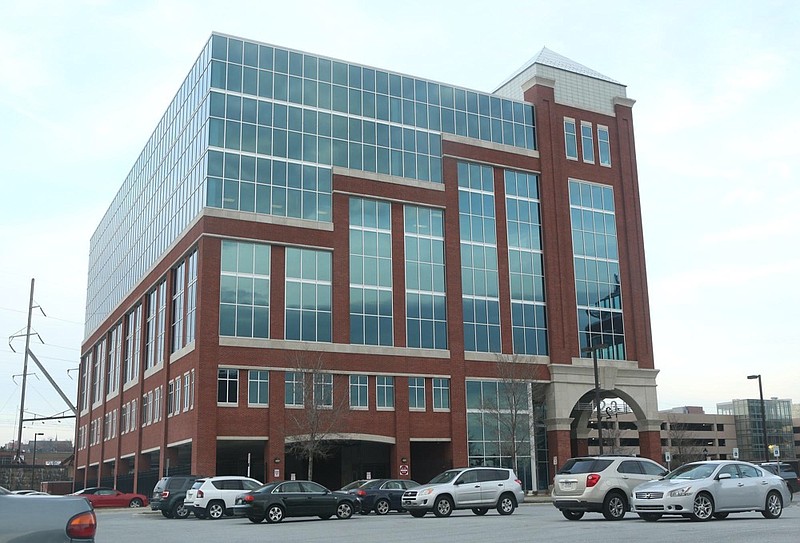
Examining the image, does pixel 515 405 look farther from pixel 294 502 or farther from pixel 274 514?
pixel 274 514

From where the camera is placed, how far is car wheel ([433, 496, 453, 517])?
92.5ft

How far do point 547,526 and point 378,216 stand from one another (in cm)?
3579

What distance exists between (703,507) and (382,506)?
1671 centimetres

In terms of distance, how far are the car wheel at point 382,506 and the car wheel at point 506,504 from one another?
7.12m

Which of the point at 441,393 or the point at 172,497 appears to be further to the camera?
the point at 441,393

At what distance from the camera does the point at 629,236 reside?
204ft

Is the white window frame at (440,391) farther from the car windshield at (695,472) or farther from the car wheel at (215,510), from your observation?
the car windshield at (695,472)

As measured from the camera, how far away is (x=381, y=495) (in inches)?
1366

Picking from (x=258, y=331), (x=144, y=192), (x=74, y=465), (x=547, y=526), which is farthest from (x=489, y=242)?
(x=74, y=465)

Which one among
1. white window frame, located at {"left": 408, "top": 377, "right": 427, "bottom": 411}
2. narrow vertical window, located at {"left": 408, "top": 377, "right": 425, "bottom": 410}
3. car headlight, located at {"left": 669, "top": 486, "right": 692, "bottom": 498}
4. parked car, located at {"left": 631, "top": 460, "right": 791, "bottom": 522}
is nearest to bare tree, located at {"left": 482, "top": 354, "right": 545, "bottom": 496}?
white window frame, located at {"left": 408, "top": 377, "right": 427, "bottom": 411}

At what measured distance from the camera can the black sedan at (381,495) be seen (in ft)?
113

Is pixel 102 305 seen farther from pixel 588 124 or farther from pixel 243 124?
pixel 588 124

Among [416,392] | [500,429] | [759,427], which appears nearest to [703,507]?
[416,392]

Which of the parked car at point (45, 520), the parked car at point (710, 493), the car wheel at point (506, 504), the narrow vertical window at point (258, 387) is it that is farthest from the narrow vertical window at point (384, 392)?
the parked car at point (45, 520)
